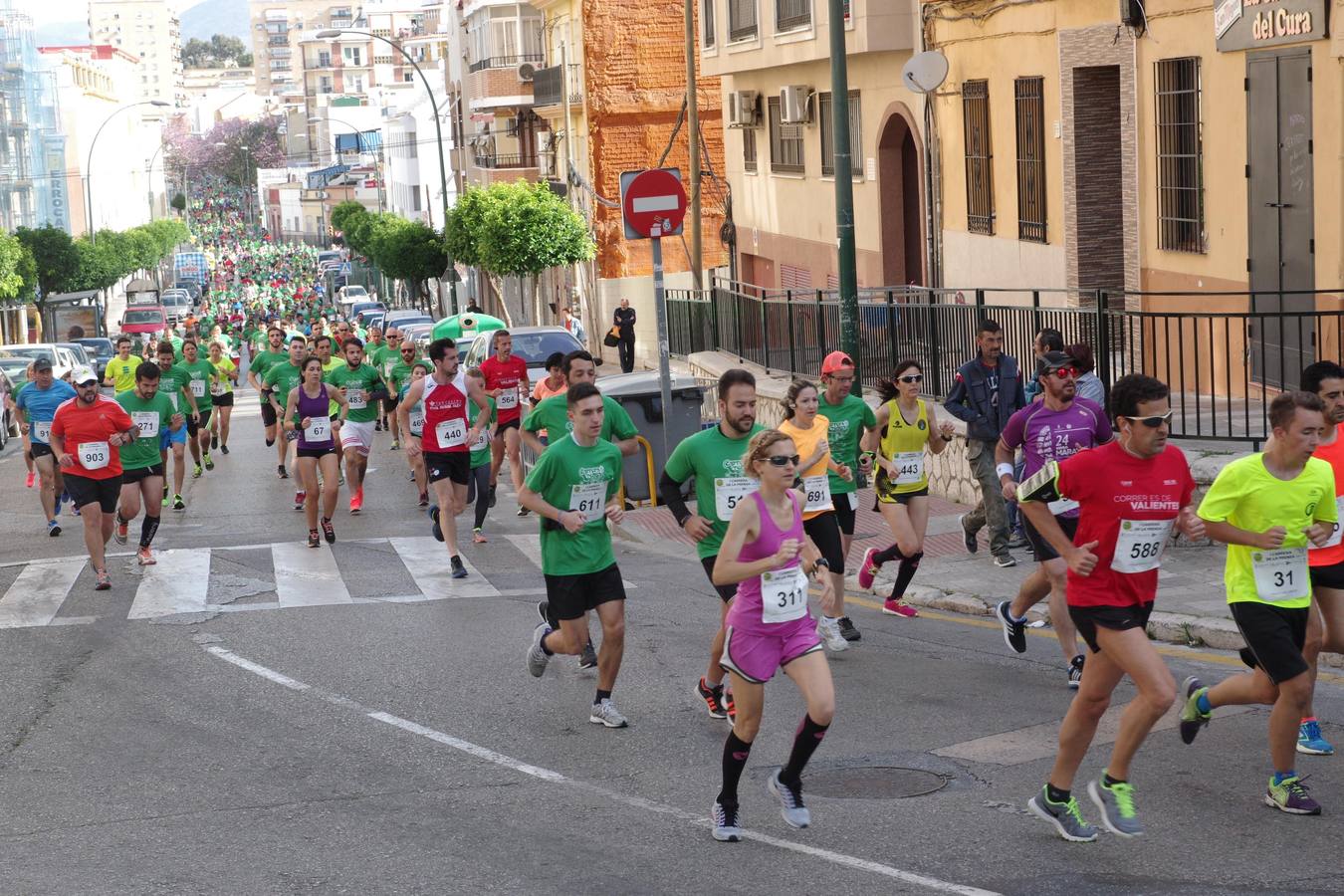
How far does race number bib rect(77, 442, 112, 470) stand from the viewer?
48.3ft

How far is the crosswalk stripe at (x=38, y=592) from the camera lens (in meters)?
13.3

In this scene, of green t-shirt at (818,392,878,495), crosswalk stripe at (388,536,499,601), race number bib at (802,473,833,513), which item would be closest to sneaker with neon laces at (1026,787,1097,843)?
race number bib at (802,473,833,513)

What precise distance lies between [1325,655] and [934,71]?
15190 millimetres

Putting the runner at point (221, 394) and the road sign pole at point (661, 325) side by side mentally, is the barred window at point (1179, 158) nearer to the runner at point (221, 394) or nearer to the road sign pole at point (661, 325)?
the road sign pole at point (661, 325)

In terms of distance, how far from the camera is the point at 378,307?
72062mm

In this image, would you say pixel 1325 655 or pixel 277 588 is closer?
pixel 1325 655

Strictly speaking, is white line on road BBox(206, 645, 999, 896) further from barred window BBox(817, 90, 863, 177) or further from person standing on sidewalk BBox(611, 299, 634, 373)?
person standing on sidewalk BBox(611, 299, 634, 373)

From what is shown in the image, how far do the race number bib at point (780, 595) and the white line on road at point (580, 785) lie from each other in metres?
0.91

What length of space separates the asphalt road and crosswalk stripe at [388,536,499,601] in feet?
0.75

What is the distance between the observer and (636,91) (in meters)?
48.6

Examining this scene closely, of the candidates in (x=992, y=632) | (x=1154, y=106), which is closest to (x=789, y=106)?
(x=1154, y=106)

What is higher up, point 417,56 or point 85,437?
point 417,56

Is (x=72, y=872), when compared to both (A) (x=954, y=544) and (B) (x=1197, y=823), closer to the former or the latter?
(B) (x=1197, y=823)

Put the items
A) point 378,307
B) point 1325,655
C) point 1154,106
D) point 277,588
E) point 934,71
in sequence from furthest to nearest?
point 378,307, point 934,71, point 1154,106, point 277,588, point 1325,655
